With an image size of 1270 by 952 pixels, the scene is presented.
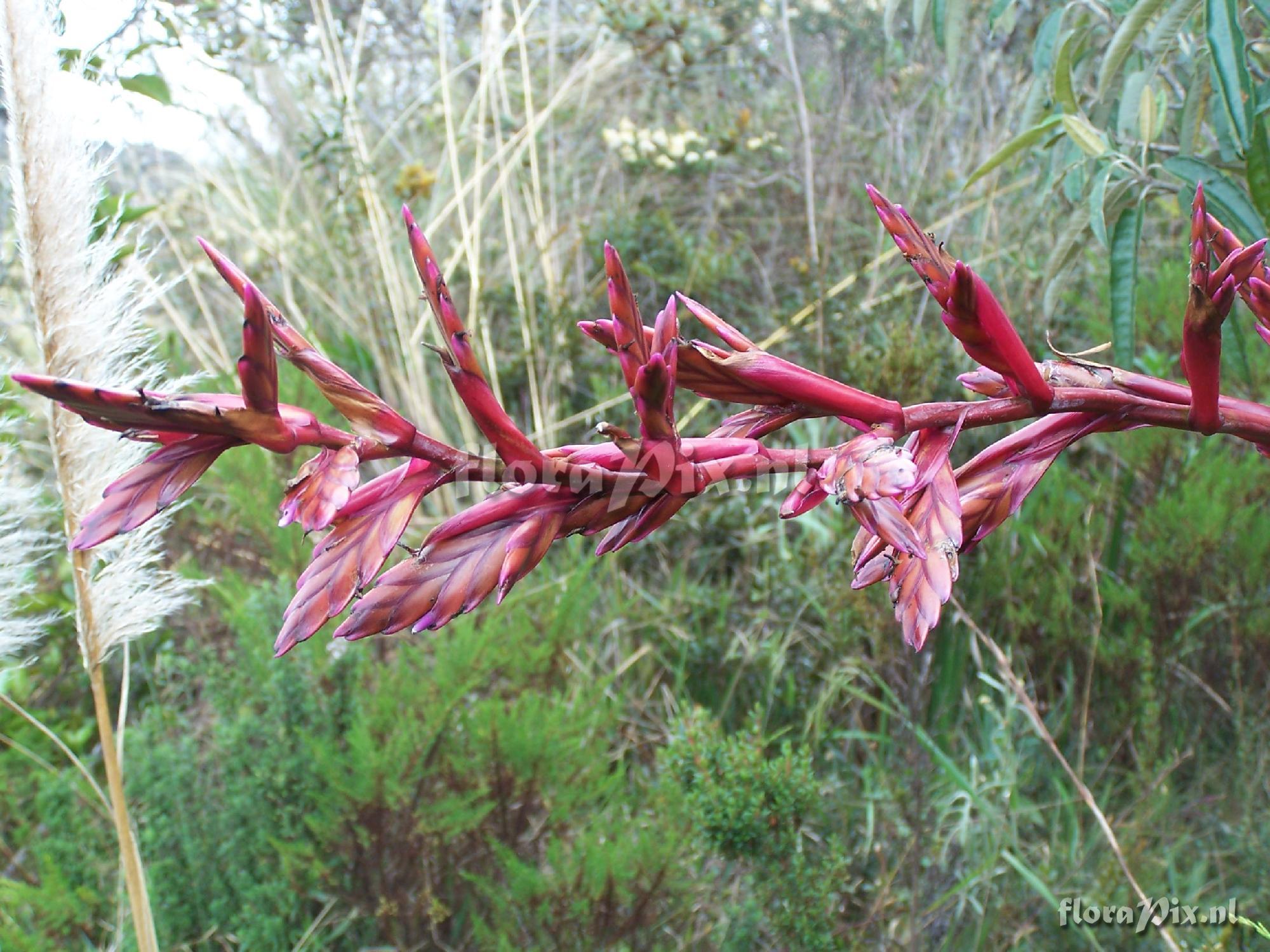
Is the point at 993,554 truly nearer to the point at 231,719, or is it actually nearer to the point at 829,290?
the point at 829,290

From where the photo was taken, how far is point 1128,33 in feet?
4.99

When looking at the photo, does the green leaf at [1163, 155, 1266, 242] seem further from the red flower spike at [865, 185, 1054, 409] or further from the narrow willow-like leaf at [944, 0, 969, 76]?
the red flower spike at [865, 185, 1054, 409]

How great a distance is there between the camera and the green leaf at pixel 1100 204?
1.46 meters

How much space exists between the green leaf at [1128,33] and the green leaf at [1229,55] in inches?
5.3

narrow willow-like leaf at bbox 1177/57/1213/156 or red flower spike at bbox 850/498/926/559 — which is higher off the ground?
narrow willow-like leaf at bbox 1177/57/1213/156

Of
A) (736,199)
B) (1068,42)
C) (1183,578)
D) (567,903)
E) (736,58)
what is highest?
(736,58)

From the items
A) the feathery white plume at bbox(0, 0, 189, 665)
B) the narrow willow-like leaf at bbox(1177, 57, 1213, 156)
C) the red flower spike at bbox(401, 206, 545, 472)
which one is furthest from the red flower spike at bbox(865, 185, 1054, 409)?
the narrow willow-like leaf at bbox(1177, 57, 1213, 156)

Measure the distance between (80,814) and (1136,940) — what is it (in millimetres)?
2242

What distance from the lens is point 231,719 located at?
7.74 ft

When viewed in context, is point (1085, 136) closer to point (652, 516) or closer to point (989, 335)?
point (989, 335)

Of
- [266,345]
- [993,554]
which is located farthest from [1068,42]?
[266,345]

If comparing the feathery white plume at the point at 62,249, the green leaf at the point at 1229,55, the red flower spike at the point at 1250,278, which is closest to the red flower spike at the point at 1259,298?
the red flower spike at the point at 1250,278

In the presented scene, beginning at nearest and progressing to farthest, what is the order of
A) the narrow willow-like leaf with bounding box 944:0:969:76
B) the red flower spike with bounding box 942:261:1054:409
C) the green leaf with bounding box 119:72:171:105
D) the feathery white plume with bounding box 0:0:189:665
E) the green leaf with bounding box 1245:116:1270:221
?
the red flower spike with bounding box 942:261:1054:409 → the feathery white plume with bounding box 0:0:189:665 → the green leaf with bounding box 1245:116:1270:221 → the narrow willow-like leaf with bounding box 944:0:969:76 → the green leaf with bounding box 119:72:171:105

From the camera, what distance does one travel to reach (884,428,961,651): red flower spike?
433 mm
